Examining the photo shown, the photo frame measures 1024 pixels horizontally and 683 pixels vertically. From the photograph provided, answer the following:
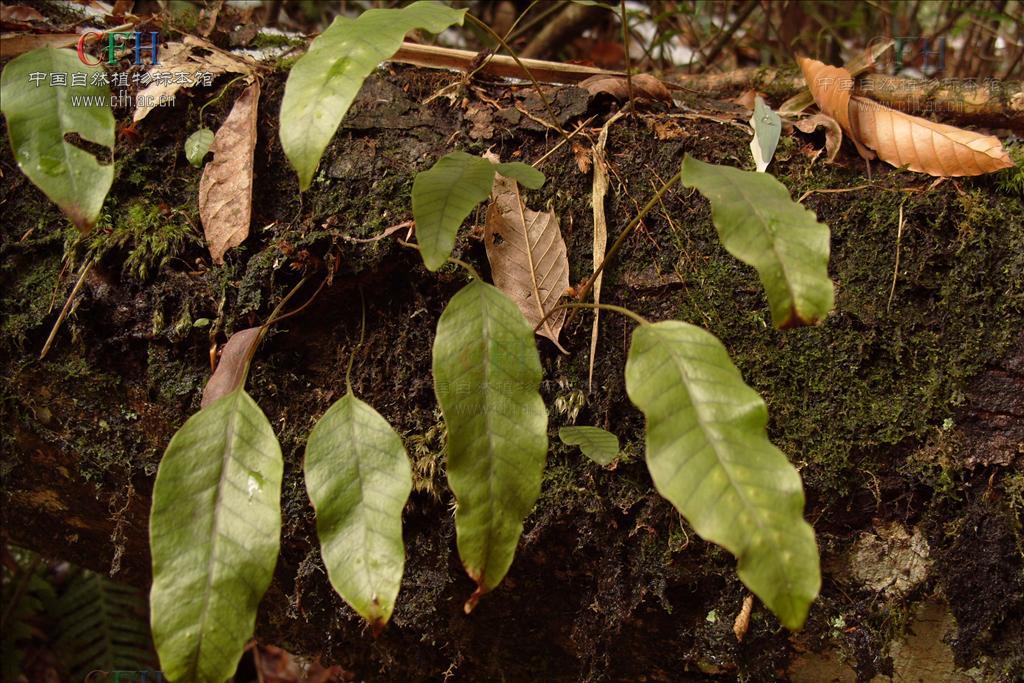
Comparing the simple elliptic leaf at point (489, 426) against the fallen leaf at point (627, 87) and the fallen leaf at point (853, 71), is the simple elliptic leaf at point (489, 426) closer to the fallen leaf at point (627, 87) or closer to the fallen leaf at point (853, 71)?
the fallen leaf at point (627, 87)

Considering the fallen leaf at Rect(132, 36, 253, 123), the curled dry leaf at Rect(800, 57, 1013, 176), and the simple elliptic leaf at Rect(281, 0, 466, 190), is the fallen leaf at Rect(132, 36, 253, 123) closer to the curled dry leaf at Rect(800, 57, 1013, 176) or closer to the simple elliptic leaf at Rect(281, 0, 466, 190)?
the simple elliptic leaf at Rect(281, 0, 466, 190)

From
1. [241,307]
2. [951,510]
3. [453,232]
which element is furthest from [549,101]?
[951,510]

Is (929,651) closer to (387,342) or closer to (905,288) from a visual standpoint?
(905,288)

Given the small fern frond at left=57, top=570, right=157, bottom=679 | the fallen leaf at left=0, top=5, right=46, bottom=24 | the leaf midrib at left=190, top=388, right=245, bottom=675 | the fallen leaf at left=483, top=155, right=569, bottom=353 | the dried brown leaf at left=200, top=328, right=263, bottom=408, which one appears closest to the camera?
the leaf midrib at left=190, top=388, right=245, bottom=675

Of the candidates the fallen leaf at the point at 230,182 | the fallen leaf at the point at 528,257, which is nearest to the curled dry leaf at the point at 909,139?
the fallen leaf at the point at 528,257

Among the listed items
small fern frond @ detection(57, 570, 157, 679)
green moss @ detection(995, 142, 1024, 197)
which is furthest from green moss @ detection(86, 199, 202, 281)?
small fern frond @ detection(57, 570, 157, 679)
